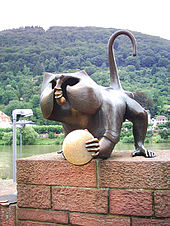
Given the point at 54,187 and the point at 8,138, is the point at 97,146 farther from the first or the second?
the point at 8,138

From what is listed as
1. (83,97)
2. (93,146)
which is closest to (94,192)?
(93,146)

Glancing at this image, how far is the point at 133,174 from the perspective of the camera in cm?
278

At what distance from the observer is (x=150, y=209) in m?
2.72

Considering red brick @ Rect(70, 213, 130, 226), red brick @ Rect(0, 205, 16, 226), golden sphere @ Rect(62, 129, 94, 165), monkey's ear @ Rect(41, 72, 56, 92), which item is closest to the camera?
golden sphere @ Rect(62, 129, 94, 165)

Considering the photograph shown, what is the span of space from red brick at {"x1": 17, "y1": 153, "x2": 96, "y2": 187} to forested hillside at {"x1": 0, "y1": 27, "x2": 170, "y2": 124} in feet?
36.7

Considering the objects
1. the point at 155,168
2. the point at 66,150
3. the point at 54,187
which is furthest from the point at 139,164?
the point at 54,187

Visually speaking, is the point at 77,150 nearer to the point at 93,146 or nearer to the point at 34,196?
the point at 93,146

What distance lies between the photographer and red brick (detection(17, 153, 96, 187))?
2934mm

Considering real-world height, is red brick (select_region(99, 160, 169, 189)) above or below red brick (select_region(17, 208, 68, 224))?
above

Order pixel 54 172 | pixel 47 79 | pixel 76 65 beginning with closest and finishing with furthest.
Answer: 1. pixel 54 172
2. pixel 47 79
3. pixel 76 65

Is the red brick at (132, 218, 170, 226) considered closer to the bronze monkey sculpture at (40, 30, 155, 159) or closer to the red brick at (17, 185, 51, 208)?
the bronze monkey sculpture at (40, 30, 155, 159)

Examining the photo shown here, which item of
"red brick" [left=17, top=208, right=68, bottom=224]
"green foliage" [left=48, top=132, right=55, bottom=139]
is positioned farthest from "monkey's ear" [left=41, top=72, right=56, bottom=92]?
"green foliage" [left=48, top=132, right=55, bottom=139]

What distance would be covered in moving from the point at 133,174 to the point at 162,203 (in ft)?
1.25

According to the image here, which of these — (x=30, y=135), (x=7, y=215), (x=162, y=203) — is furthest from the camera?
(x=30, y=135)
